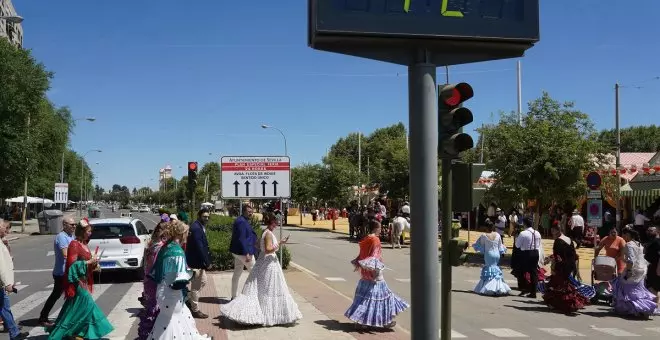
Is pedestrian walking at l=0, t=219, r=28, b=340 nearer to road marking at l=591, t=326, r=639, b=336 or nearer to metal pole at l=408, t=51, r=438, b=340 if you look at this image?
metal pole at l=408, t=51, r=438, b=340

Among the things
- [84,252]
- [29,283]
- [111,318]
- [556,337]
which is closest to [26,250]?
[29,283]

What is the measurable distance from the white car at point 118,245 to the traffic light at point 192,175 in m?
2.96

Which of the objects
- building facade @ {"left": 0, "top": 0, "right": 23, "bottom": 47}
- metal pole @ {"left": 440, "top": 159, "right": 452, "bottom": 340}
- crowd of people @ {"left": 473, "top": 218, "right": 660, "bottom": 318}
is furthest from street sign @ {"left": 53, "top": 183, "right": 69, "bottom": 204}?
metal pole @ {"left": 440, "top": 159, "right": 452, "bottom": 340}

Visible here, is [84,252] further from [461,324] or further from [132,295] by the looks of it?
[461,324]

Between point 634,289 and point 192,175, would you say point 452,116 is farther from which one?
point 192,175

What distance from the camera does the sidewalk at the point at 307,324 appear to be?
28.1 ft

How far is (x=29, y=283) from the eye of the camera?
14711mm

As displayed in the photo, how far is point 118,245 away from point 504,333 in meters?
9.26

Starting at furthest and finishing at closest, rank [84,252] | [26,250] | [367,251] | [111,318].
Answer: [26,250], [111,318], [367,251], [84,252]

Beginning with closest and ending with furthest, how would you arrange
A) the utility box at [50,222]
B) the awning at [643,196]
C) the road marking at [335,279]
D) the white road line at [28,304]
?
the white road line at [28,304] < the road marking at [335,279] < the awning at [643,196] < the utility box at [50,222]

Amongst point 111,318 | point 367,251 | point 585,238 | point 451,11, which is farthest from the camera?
point 585,238

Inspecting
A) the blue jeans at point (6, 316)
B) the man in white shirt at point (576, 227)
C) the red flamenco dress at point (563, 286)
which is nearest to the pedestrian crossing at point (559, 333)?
the red flamenco dress at point (563, 286)

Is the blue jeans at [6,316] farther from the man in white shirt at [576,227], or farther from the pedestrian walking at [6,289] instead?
the man in white shirt at [576,227]

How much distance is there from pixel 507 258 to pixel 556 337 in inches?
527
